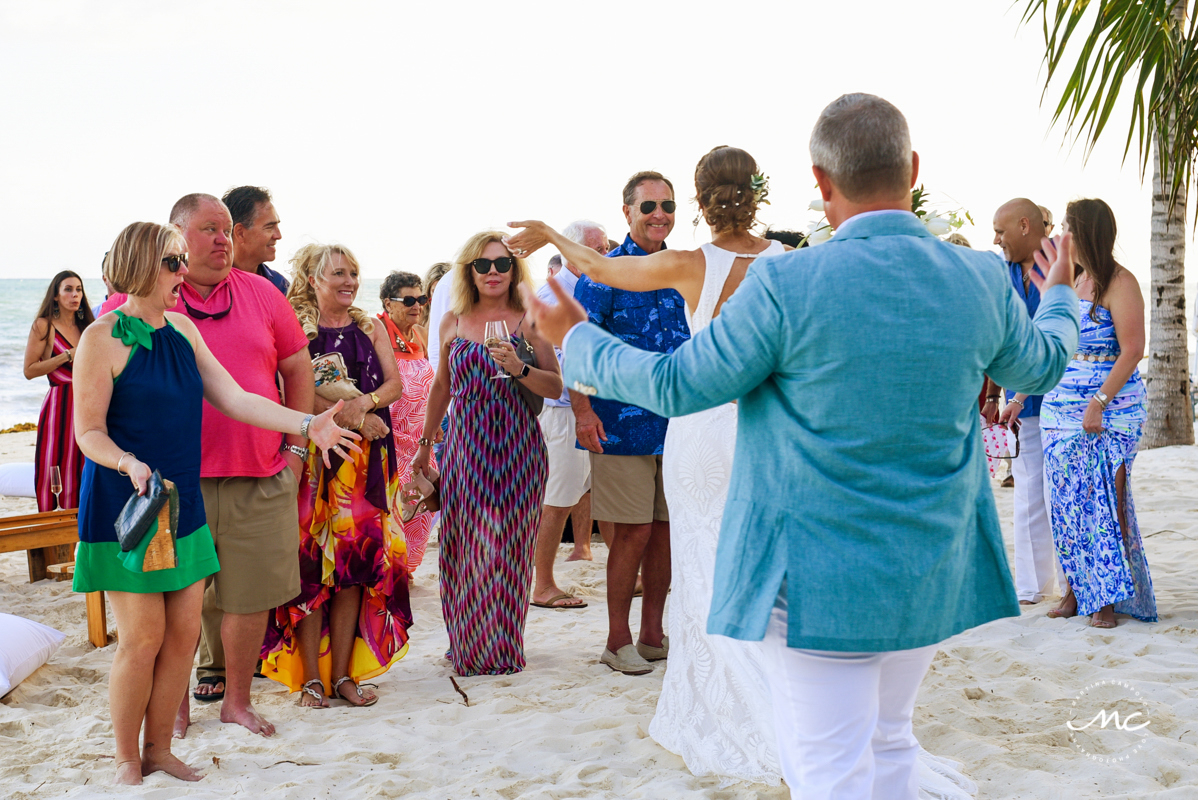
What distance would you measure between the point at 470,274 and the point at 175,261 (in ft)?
4.93

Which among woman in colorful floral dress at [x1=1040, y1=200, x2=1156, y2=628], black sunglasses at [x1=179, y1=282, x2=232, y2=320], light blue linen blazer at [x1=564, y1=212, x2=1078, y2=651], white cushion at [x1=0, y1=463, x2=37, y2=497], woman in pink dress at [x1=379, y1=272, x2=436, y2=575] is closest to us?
light blue linen blazer at [x1=564, y1=212, x2=1078, y2=651]

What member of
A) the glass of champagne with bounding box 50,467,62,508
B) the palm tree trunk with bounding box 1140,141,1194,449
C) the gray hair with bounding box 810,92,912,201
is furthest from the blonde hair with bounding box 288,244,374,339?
the palm tree trunk with bounding box 1140,141,1194,449

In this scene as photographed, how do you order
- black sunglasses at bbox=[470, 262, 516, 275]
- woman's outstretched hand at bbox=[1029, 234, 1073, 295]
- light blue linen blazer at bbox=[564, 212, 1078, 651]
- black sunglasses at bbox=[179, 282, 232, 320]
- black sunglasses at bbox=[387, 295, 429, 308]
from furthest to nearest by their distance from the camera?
black sunglasses at bbox=[387, 295, 429, 308], black sunglasses at bbox=[470, 262, 516, 275], black sunglasses at bbox=[179, 282, 232, 320], woman's outstretched hand at bbox=[1029, 234, 1073, 295], light blue linen blazer at bbox=[564, 212, 1078, 651]

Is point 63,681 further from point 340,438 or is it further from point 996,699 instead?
point 996,699

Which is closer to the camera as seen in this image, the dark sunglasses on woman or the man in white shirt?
the man in white shirt

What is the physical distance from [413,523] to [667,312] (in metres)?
2.36

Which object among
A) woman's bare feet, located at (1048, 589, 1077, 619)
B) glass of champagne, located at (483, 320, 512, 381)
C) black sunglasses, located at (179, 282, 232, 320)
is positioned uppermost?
black sunglasses, located at (179, 282, 232, 320)

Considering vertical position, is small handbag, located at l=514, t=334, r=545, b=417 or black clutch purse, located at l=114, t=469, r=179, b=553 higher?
small handbag, located at l=514, t=334, r=545, b=417

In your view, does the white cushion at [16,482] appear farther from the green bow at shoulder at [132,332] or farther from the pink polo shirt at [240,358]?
the green bow at shoulder at [132,332]

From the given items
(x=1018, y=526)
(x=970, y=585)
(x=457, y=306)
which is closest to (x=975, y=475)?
(x=970, y=585)

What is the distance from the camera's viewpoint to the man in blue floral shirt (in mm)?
3939

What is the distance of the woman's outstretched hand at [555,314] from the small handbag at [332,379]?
2087mm

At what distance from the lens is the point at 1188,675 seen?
352cm

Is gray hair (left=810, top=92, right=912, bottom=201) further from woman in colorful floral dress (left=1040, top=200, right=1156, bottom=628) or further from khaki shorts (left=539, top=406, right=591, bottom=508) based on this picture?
khaki shorts (left=539, top=406, right=591, bottom=508)
